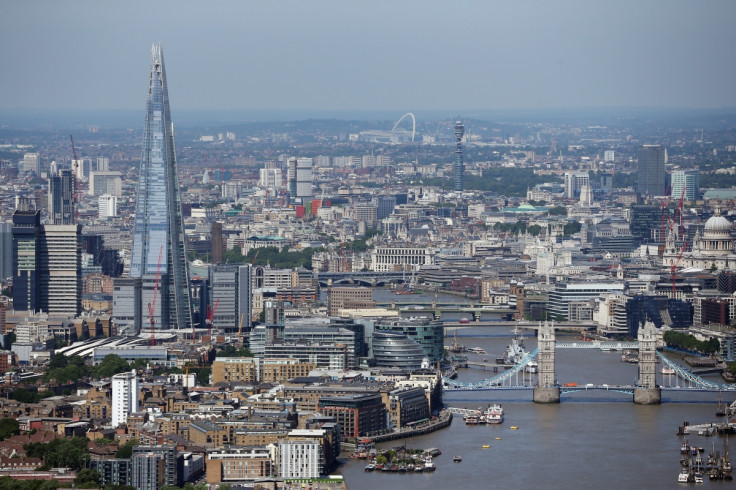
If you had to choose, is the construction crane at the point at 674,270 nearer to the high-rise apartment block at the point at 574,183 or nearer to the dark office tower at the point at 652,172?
the dark office tower at the point at 652,172

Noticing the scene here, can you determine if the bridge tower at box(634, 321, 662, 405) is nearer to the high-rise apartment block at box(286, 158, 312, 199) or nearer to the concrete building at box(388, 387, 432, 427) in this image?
the concrete building at box(388, 387, 432, 427)

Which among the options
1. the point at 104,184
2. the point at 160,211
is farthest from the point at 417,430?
the point at 104,184

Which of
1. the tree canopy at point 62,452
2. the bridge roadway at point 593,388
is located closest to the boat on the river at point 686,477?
the bridge roadway at point 593,388

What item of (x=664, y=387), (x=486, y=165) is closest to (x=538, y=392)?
(x=664, y=387)

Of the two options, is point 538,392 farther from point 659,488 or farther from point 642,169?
point 642,169

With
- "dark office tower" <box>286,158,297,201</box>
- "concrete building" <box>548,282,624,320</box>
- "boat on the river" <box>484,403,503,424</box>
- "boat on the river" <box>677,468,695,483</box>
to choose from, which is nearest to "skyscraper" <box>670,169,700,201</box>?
"dark office tower" <box>286,158,297,201</box>
